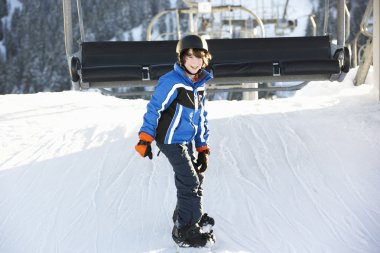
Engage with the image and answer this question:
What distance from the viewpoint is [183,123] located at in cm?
273

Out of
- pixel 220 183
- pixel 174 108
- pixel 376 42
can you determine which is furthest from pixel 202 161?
pixel 376 42

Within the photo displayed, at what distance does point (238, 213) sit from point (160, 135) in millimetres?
983

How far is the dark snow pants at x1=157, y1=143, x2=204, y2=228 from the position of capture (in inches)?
107

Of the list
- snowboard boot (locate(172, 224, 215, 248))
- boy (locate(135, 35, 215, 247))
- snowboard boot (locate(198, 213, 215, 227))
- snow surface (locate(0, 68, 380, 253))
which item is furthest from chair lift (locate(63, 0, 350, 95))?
snowboard boot (locate(172, 224, 215, 248))

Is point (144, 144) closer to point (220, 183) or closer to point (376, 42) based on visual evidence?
point (220, 183)

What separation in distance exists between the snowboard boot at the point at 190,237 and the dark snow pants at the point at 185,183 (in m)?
0.03

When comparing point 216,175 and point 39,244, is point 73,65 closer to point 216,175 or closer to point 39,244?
point 216,175

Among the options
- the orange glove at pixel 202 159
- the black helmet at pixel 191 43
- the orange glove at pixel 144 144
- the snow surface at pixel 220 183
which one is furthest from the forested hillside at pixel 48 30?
the orange glove at pixel 144 144

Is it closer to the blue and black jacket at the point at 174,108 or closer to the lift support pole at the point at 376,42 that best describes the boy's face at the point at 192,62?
the blue and black jacket at the point at 174,108

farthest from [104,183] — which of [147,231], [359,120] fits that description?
[359,120]

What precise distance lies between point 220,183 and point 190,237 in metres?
1.31

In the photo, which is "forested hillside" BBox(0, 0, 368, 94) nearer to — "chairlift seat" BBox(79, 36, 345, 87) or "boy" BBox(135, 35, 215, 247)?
"chairlift seat" BBox(79, 36, 345, 87)

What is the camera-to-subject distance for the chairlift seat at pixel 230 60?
16.2 feet

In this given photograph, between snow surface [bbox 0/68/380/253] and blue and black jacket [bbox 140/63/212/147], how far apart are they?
2.09ft
